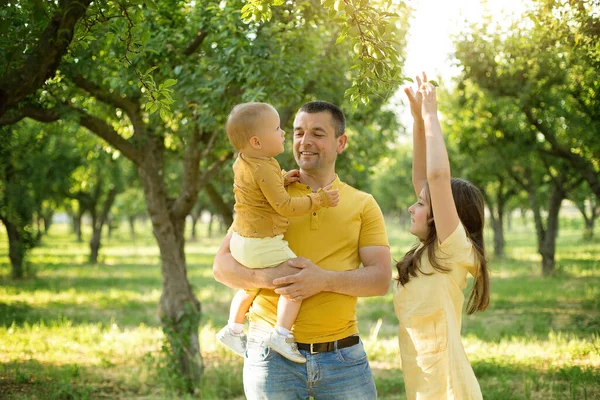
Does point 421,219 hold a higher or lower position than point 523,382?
higher

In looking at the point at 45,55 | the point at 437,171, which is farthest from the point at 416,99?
the point at 45,55

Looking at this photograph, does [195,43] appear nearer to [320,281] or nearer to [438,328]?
[320,281]

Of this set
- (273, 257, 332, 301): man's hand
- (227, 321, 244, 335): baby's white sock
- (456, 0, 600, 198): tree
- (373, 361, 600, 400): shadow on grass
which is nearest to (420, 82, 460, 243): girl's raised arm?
(273, 257, 332, 301): man's hand

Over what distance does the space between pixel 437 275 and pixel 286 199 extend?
0.87 m

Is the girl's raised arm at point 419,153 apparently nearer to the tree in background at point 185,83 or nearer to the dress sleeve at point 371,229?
the dress sleeve at point 371,229

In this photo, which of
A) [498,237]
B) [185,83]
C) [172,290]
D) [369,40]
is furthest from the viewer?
[498,237]

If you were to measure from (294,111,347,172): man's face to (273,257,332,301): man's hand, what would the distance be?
57 cm

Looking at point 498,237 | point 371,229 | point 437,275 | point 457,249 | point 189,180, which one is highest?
point 189,180

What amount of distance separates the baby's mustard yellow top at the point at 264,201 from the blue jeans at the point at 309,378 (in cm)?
59

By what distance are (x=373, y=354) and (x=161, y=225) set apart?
408 centimetres

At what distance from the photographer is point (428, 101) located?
306 cm

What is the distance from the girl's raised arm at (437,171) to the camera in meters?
2.95

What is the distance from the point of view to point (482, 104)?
17734 millimetres

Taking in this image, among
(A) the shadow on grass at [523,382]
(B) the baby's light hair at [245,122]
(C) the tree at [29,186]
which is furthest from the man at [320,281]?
(C) the tree at [29,186]
